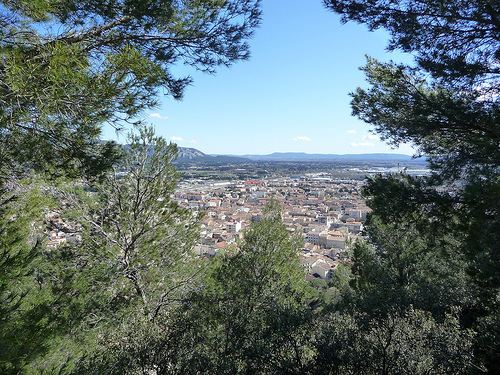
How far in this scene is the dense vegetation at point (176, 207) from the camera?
2209 millimetres

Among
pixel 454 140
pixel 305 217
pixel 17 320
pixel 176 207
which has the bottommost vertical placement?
pixel 305 217

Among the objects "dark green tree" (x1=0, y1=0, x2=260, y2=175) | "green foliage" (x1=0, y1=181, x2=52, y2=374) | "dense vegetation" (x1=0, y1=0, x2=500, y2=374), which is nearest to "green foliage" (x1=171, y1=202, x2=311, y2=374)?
"dense vegetation" (x1=0, y1=0, x2=500, y2=374)

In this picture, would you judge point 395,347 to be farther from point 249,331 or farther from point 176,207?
point 176,207

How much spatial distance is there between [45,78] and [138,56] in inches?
26.9

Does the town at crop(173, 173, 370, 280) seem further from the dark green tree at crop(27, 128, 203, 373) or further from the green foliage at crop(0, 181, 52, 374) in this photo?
the green foliage at crop(0, 181, 52, 374)

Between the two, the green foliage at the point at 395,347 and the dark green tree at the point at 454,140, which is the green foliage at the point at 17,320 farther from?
the dark green tree at the point at 454,140

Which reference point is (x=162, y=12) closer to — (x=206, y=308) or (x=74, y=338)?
(x=206, y=308)

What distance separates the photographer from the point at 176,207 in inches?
223

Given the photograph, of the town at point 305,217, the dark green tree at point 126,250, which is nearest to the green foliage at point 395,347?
the dark green tree at point 126,250

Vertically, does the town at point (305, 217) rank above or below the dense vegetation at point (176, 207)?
below

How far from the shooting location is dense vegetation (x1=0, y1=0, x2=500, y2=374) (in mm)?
2209

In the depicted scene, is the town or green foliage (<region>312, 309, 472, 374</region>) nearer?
green foliage (<region>312, 309, 472, 374</region>)

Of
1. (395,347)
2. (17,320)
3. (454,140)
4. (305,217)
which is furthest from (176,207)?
(305,217)

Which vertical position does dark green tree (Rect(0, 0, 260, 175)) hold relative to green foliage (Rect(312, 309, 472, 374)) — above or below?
above
